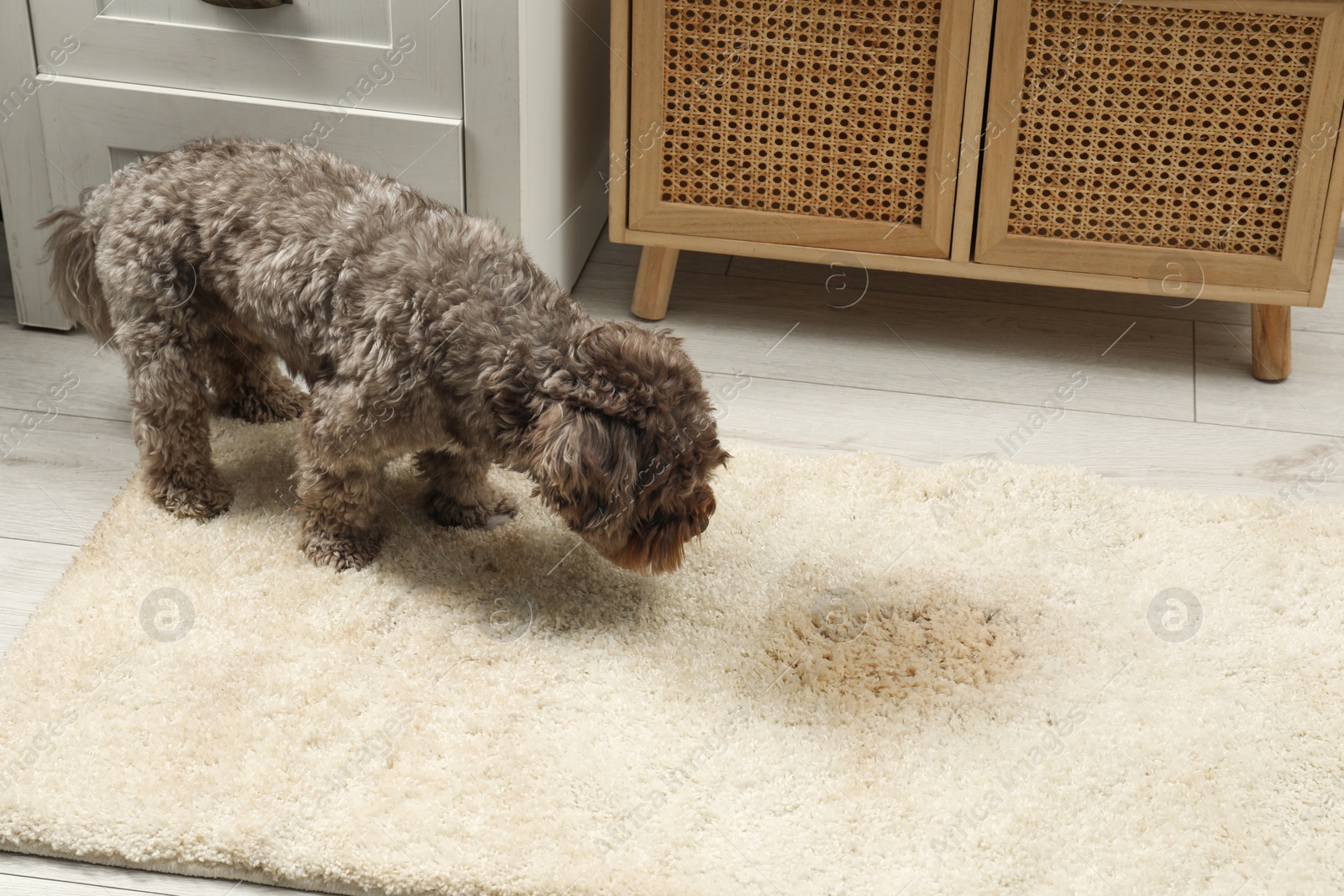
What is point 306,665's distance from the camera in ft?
4.71

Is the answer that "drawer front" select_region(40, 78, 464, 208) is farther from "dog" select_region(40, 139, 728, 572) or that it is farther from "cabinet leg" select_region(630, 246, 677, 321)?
"cabinet leg" select_region(630, 246, 677, 321)

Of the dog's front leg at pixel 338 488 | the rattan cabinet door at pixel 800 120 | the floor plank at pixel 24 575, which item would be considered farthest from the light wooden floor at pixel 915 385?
the dog's front leg at pixel 338 488

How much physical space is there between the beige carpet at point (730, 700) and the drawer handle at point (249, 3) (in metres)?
0.62

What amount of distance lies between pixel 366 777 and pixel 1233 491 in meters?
1.21

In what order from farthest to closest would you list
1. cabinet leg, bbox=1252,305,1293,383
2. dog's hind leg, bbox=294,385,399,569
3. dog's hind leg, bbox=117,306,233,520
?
cabinet leg, bbox=1252,305,1293,383 → dog's hind leg, bbox=117,306,233,520 → dog's hind leg, bbox=294,385,399,569

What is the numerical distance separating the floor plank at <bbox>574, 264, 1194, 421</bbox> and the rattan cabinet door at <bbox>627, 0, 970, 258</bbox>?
7.5 inches

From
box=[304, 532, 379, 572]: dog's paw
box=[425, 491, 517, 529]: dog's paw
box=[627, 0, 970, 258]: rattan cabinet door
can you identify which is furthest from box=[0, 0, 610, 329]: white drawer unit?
box=[304, 532, 379, 572]: dog's paw

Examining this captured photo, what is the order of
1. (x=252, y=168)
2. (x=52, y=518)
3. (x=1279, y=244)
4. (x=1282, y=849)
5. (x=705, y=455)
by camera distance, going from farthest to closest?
(x=1279, y=244)
(x=52, y=518)
(x=252, y=168)
(x=705, y=455)
(x=1282, y=849)

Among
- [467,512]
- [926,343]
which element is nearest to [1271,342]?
[926,343]

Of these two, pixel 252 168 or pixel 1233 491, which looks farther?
pixel 1233 491

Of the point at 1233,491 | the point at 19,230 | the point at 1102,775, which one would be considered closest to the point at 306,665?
the point at 1102,775

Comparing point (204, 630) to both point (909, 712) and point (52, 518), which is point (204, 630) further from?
point (909, 712)

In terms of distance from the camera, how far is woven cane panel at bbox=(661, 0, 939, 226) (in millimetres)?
1875

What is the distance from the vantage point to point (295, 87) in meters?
1.82
